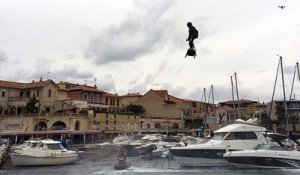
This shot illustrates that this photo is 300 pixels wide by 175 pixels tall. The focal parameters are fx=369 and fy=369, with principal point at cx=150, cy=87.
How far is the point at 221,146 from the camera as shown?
29.3 meters

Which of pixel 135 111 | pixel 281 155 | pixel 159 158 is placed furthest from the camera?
pixel 135 111

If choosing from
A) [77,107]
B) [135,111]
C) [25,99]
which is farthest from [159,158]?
[135,111]

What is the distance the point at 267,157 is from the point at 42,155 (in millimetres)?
20635

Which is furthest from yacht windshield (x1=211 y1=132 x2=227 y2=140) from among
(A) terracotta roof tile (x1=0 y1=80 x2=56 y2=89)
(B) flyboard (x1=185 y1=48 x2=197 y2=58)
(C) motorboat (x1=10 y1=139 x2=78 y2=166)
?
(A) terracotta roof tile (x1=0 y1=80 x2=56 y2=89)

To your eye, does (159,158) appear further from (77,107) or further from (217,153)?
(77,107)

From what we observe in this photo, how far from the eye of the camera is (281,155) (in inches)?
Result: 1003

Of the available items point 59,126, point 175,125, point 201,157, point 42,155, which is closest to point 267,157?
point 201,157

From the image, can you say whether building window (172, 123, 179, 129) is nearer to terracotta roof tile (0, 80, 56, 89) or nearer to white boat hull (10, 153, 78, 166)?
terracotta roof tile (0, 80, 56, 89)

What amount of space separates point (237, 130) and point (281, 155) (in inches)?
205

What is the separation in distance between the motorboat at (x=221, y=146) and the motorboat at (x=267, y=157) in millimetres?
2152

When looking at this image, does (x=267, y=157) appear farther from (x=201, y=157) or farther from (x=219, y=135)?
(x=219, y=135)

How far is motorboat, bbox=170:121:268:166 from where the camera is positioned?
28.9 m

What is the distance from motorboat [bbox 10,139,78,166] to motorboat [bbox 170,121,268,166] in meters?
11.6

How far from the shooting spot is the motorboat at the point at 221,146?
28938 millimetres
